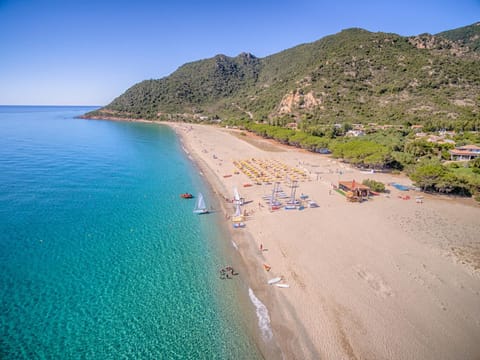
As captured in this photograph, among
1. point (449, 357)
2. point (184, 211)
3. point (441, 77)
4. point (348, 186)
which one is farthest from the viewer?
point (441, 77)

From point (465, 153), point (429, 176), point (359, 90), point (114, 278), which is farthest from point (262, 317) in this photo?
point (359, 90)

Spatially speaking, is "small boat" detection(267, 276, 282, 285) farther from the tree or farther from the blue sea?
the tree

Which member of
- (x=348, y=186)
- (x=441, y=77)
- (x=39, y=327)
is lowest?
(x=39, y=327)

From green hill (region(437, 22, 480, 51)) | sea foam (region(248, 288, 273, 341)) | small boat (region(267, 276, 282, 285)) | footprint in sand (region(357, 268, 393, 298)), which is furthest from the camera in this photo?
green hill (region(437, 22, 480, 51))

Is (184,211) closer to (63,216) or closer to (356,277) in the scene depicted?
(63,216)

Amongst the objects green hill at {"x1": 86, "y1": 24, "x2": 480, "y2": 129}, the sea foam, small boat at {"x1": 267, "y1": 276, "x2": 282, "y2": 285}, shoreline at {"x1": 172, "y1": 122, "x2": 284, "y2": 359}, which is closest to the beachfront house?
green hill at {"x1": 86, "y1": 24, "x2": 480, "y2": 129}

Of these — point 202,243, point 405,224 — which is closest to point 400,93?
point 405,224
